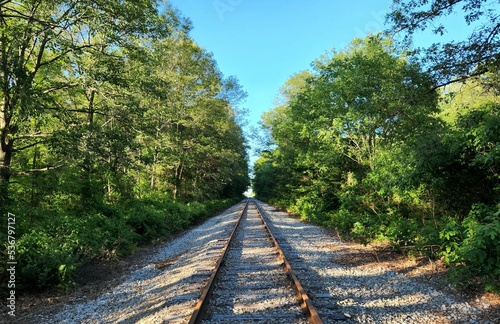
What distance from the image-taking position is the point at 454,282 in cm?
558

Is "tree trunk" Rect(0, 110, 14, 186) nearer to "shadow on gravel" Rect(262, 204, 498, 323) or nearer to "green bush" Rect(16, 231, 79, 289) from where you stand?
"green bush" Rect(16, 231, 79, 289)

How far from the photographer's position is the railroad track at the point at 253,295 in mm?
4462

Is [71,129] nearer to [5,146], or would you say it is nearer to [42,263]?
[5,146]

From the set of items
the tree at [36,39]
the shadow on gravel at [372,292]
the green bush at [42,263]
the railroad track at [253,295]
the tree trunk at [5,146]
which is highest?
the tree at [36,39]

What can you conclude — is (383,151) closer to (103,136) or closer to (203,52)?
(103,136)

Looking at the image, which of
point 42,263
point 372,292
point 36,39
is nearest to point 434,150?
point 372,292

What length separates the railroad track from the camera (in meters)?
4.46

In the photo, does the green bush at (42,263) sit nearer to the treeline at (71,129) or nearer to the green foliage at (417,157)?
the treeline at (71,129)

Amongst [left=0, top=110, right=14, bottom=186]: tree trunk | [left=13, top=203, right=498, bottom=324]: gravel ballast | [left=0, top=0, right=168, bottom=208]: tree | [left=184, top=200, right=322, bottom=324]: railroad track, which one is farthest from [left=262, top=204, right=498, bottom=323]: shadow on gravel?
[left=0, top=110, right=14, bottom=186]: tree trunk

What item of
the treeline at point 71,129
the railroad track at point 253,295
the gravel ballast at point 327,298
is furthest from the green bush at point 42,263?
the railroad track at point 253,295

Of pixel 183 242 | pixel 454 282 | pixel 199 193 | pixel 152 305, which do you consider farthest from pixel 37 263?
pixel 199 193

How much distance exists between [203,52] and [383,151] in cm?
1697

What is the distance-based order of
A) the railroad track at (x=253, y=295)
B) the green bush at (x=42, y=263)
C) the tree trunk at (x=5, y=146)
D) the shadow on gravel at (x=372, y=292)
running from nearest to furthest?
the railroad track at (x=253, y=295) < the shadow on gravel at (x=372, y=292) < the green bush at (x=42, y=263) < the tree trunk at (x=5, y=146)

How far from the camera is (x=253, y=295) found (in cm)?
543
